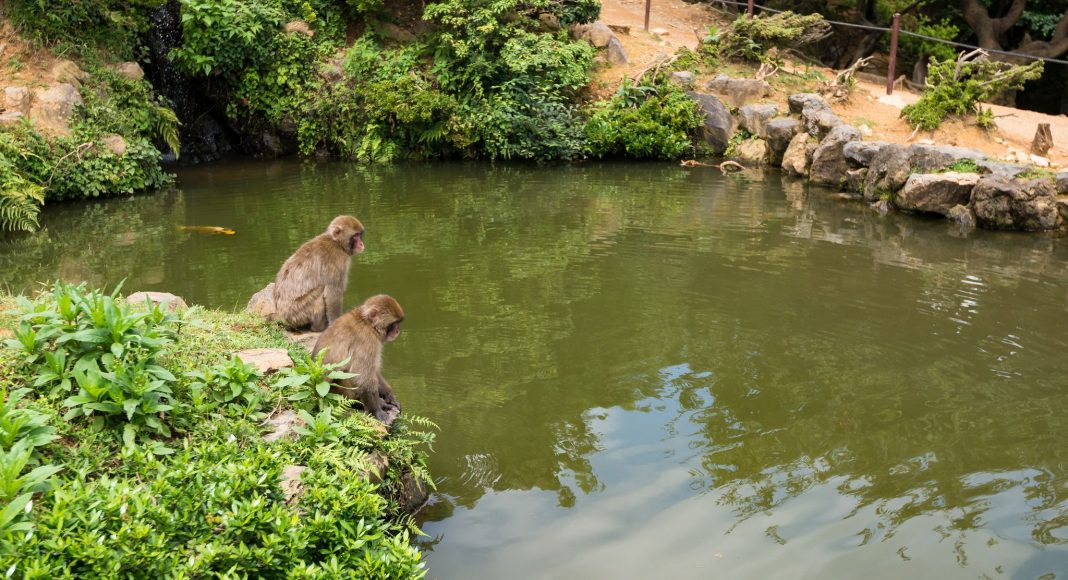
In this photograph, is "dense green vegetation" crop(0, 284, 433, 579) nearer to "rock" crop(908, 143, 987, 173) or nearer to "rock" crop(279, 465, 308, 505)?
"rock" crop(279, 465, 308, 505)

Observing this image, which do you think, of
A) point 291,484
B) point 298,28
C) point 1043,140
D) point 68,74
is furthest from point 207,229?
point 1043,140

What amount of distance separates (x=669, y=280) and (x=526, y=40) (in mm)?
9213

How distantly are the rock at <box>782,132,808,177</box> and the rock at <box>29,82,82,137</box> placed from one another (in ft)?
40.0

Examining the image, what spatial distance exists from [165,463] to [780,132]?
47.9 ft

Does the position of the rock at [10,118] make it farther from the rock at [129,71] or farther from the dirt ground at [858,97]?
the dirt ground at [858,97]

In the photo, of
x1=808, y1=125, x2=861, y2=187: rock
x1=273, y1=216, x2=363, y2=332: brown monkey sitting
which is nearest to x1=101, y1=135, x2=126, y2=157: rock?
x1=273, y1=216, x2=363, y2=332: brown monkey sitting

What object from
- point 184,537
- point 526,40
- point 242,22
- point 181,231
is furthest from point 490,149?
point 184,537

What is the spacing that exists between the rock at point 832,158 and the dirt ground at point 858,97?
0.61 metres

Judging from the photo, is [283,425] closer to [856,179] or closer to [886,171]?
[886,171]

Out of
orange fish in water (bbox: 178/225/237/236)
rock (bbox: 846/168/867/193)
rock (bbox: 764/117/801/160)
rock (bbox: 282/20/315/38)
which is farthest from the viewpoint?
rock (bbox: 282/20/315/38)

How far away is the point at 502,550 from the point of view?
4957 mm

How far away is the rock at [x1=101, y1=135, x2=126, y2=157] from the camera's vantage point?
1417 centimetres

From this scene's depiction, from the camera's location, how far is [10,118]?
1341cm

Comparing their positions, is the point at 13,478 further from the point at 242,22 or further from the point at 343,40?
the point at 343,40
